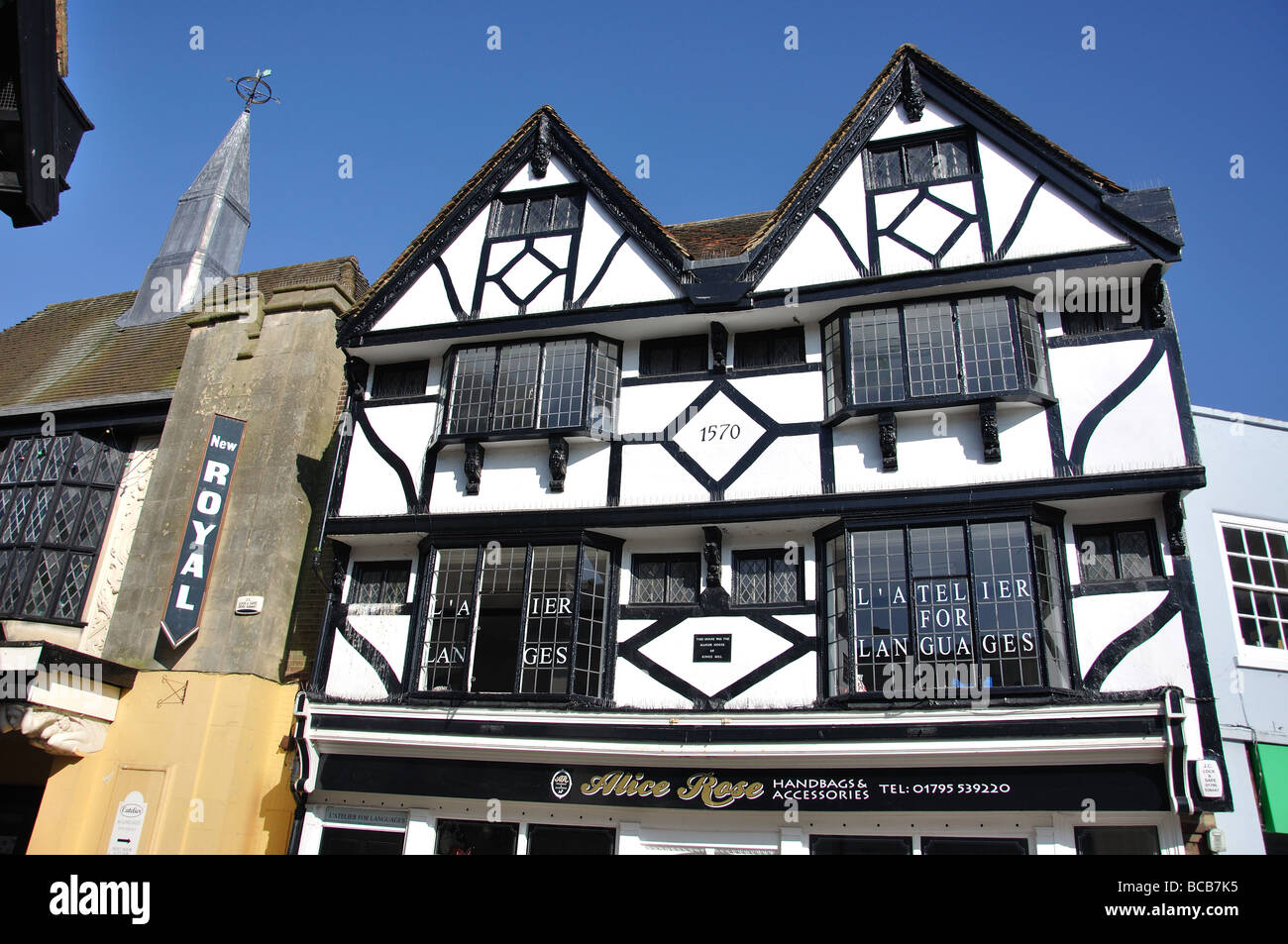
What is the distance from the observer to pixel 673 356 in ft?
45.5

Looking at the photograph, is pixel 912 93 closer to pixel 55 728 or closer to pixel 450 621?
pixel 450 621

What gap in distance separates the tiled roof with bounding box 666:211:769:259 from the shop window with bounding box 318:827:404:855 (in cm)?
918

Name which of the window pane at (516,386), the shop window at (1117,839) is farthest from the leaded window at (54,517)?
the shop window at (1117,839)

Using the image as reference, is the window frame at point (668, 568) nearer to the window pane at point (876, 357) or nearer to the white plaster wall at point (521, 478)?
the white plaster wall at point (521, 478)

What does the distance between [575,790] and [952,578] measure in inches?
208

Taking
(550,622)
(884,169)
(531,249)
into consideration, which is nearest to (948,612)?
(550,622)

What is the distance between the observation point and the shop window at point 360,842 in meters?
12.5

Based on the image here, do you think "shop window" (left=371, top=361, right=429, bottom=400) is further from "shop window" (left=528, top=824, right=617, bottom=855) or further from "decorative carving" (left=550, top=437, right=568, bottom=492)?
"shop window" (left=528, top=824, right=617, bottom=855)

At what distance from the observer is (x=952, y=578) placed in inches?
440

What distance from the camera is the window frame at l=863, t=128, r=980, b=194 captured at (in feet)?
42.7

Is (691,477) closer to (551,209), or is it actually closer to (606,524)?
(606,524)

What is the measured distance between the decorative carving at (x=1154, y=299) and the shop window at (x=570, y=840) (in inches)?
365
